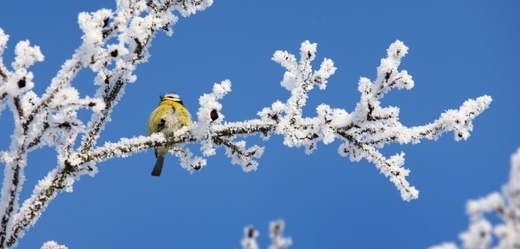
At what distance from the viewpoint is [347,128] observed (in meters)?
4.62

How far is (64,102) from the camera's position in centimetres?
384

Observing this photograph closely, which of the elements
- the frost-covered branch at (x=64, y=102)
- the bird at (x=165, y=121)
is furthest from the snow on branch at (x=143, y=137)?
the bird at (x=165, y=121)

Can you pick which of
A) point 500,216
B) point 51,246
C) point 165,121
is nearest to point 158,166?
point 165,121

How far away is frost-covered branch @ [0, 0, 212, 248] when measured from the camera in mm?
3797

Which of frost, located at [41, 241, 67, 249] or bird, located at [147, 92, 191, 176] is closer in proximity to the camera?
frost, located at [41, 241, 67, 249]

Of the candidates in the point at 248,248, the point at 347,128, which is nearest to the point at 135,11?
the point at 347,128

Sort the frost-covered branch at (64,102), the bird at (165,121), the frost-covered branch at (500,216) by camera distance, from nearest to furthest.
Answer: the frost-covered branch at (500,216) < the frost-covered branch at (64,102) < the bird at (165,121)

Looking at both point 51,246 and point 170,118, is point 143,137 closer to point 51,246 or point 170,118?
point 51,246

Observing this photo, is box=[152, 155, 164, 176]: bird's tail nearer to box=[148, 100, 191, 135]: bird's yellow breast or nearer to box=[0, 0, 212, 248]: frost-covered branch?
box=[148, 100, 191, 135]: bird's yellow breast

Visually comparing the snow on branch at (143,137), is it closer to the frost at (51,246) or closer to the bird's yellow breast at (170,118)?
the frost at (51,246)

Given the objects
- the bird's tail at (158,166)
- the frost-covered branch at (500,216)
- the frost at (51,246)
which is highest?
the bird's tail at (158,166)

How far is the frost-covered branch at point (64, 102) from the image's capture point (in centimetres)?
380

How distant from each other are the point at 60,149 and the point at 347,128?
7.14 ft

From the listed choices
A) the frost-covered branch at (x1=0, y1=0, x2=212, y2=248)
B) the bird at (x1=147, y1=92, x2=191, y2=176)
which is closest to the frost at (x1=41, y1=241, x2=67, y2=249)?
the frost-covered branch at (x1=0, y1=0, x2=212, y2=248)
